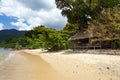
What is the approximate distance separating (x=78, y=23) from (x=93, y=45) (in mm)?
6230

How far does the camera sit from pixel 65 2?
36.0m

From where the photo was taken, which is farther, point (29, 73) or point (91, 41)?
point (91, 41)

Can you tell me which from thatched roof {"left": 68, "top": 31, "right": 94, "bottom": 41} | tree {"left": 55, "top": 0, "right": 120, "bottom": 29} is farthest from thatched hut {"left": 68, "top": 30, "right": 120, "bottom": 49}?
tree {"left": 55, "top": 0, "right": 120, "bottom": 29}

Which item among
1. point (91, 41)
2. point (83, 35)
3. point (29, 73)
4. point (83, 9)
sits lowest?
point (29, 73)

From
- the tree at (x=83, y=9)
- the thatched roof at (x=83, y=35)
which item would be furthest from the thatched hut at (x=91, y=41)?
the tree at (x=83, y=9)

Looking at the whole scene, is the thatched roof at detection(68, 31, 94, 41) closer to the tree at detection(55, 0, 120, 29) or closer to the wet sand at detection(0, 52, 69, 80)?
the tree at detection(55, 0, 120, 29)

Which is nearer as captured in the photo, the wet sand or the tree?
the wet sand

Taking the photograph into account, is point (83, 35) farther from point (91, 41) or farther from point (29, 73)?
point (29, 73)

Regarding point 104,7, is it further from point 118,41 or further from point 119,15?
point 119,15

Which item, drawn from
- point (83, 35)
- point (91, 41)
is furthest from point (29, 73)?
point (83, 35)

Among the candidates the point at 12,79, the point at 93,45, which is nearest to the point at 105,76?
the point at 12,79

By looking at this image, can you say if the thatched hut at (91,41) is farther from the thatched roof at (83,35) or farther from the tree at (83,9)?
the tree at (83,9)

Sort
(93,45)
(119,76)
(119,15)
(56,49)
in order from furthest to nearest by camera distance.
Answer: (56,49) → (93,45) → (119,15) → (119,76)

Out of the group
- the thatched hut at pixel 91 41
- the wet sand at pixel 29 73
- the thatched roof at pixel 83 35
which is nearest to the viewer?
the wet sand at pixel 29 73
